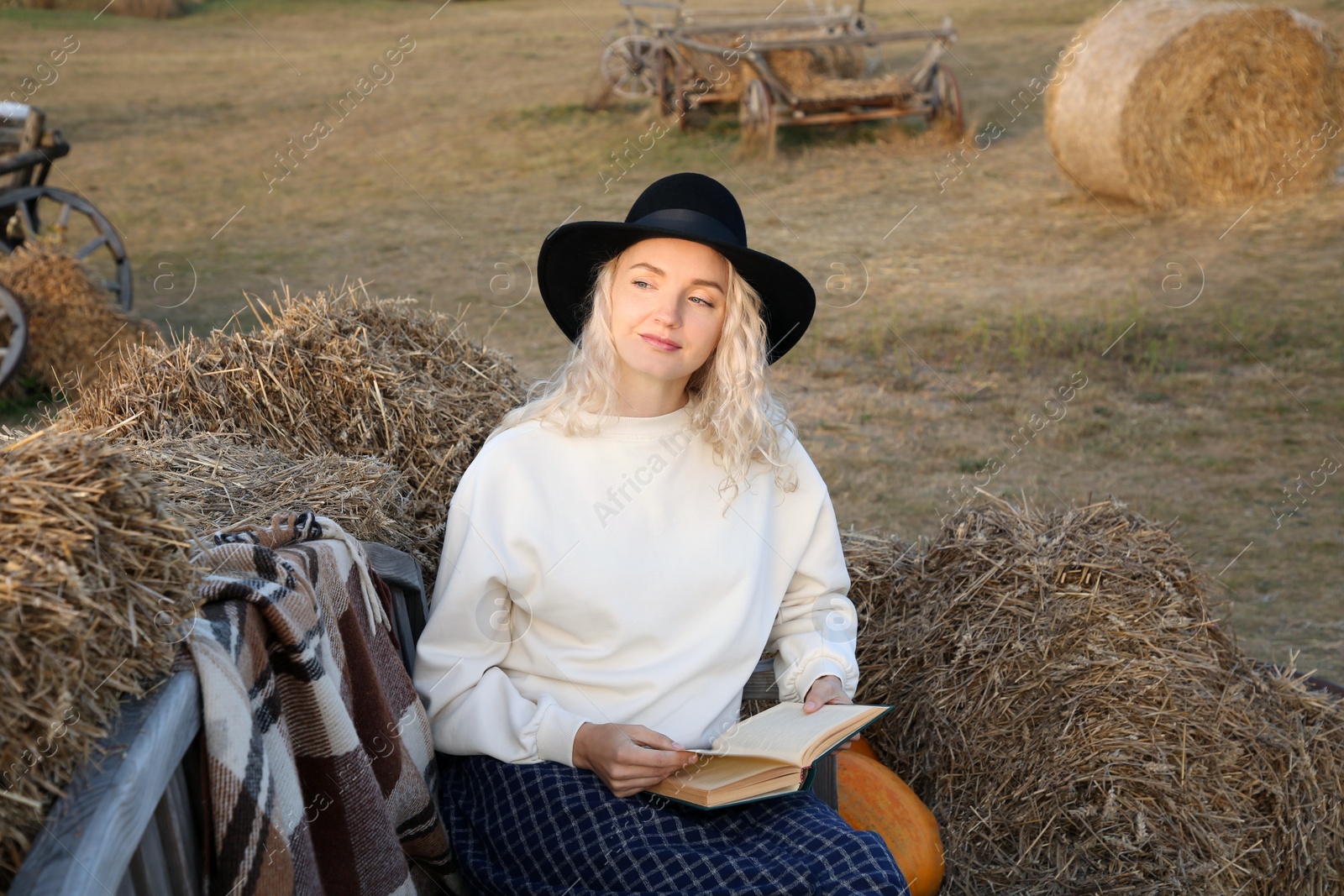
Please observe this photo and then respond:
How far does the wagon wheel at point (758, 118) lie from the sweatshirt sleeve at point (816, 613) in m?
11.3

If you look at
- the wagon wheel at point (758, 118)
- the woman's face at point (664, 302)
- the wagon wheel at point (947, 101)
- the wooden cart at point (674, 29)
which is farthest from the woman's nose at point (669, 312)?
the wagon wheel at point (947, 101)

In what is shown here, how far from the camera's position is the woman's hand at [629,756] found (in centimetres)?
224

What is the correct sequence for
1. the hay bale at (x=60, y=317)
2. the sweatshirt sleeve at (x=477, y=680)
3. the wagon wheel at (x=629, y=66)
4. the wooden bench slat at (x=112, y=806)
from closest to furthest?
the wooden bench slat at (x=112, y=806) < the sweatshirt sleeve at (x=477, y=680) < the hay bale at (x=60, y=317) < the wagon wheel at (x=629, y=66)

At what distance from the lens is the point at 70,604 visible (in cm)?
133

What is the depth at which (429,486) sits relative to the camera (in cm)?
316

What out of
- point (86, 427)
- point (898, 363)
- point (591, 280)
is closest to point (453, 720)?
point (591, 280)

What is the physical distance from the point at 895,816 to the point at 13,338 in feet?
20.7

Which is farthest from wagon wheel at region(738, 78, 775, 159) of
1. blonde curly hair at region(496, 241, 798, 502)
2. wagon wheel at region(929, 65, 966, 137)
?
blonde curly hair at region(496, 241, 798, 502)

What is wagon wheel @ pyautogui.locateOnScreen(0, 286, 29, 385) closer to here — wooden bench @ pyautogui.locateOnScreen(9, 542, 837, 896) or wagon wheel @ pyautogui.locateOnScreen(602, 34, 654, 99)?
wooden bench @ pyautogui.locateOnScreen(9, 542, 837, 896)

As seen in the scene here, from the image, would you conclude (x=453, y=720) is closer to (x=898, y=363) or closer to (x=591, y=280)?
(x=591, y=280)

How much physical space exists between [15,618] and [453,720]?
1.24 m

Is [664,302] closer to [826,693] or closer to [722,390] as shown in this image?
[722,390]

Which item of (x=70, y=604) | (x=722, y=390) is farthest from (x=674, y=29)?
(x=70, y=604)

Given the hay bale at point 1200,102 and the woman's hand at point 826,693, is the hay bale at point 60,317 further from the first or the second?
the hay bale at point 1200,102
